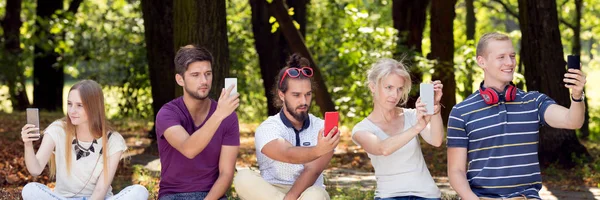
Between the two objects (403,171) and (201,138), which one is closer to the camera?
(201,138)

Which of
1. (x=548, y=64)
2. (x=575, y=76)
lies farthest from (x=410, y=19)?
(x=575, y=76)

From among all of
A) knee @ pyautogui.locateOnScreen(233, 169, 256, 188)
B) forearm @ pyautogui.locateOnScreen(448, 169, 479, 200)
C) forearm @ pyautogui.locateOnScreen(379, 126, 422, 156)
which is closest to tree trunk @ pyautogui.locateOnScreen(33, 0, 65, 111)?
knee @ pyautogui.locateOnScreen(233, 169, 256, 188)

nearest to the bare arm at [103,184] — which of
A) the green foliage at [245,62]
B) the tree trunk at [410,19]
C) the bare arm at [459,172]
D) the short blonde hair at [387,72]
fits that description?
the short blonde hair at [387,72]

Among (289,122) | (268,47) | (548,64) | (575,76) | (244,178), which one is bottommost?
(244,178)

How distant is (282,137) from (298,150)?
315 millimetres

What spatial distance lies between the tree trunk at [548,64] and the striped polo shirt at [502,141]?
6061 mm

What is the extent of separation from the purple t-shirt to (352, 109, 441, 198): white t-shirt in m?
0.91

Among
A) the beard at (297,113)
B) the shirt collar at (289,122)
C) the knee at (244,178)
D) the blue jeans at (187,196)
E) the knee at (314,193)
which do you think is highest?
the beard at (297,113)

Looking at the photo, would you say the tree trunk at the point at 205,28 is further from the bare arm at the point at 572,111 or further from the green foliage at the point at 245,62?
the green foliage at the point at 245,62

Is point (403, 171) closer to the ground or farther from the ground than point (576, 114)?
closer to the ground

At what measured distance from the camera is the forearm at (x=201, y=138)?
619 cm

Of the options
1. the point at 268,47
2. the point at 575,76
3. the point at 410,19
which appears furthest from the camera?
the point at 410,19

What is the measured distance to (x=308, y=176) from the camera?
6570 millimetres

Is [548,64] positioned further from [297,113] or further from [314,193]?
[314,193]
